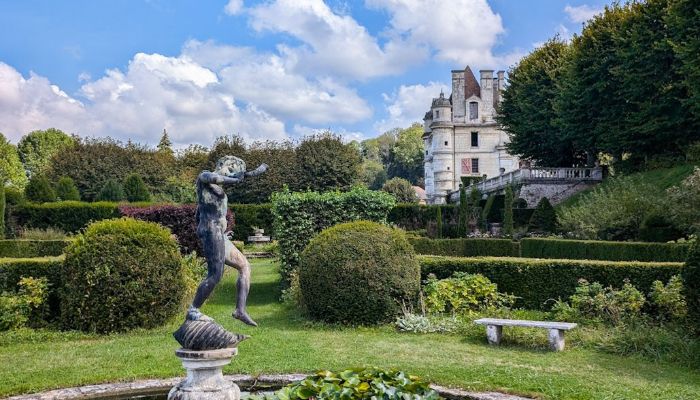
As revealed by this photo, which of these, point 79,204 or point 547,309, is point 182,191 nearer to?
point 79,204

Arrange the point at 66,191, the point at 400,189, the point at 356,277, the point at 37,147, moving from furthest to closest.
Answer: the point at 37,147 → the point at 400,189 → the point at 66,191 → the point at 356,277

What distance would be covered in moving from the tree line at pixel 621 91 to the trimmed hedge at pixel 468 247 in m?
10.1

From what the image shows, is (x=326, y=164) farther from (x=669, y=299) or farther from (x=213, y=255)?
(x=213, y=255)

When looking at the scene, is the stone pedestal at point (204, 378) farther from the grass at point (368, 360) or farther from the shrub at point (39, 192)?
the shrub at point (39, 192)

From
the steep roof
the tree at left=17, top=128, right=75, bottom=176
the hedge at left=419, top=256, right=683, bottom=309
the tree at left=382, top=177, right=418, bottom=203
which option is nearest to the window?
the steep roof

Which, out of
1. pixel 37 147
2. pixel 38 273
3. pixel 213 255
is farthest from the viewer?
pixel 37 147

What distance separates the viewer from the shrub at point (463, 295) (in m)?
11.3

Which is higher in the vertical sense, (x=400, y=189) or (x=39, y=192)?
(x=400, y=189)

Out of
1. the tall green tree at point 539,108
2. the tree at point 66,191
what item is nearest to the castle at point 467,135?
the tall green tree at point 539,108

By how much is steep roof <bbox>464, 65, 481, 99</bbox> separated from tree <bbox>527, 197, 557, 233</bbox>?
30038 mm

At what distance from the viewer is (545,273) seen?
38.4 feet

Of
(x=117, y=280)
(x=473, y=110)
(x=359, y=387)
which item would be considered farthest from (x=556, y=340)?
(x=473, y=110)

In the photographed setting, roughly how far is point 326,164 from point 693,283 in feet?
99.7

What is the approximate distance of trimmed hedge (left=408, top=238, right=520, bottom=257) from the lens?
2108 centimetres
